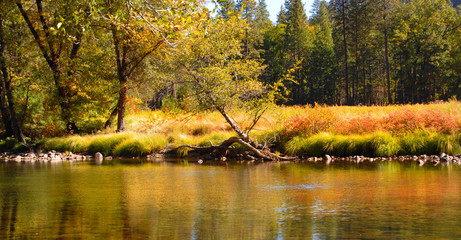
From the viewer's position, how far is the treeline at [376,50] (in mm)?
53781

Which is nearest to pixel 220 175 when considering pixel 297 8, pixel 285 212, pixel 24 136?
pixel 285 212

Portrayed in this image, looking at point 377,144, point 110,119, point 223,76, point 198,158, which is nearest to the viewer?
point 223,76

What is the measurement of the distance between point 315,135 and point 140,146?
8.34m

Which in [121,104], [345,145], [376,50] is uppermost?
[376,50]

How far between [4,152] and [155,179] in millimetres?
14077

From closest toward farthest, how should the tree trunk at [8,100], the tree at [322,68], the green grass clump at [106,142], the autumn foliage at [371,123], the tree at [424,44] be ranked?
the autumn foliage at [371,123] < the green grass clump at [106,142] < the tree trunk at [8,100] < the tree at [424,44] < the tree at [322,68]

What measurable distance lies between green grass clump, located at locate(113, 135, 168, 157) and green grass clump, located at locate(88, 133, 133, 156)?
1.16 ft

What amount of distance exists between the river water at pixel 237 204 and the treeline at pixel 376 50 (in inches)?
1586

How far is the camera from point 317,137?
18.9 metres

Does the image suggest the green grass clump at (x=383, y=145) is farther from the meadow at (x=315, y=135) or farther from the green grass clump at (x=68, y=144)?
the green grass clump at (x=68, y=144)

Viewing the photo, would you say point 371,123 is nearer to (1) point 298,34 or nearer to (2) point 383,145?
(2) point 383,145

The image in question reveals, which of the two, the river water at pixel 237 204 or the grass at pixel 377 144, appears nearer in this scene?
the river water at pixel 237 204

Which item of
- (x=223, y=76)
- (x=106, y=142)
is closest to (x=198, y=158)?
(x=223, y=76)

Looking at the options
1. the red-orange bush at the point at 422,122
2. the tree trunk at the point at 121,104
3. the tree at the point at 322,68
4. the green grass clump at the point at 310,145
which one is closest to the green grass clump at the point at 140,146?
the tree trunk at the point at 121,104
